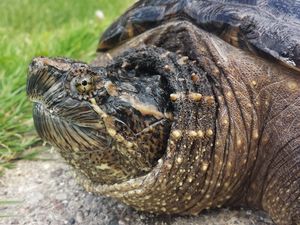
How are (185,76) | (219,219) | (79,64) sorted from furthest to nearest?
(219,219), (185,76), (79,64)

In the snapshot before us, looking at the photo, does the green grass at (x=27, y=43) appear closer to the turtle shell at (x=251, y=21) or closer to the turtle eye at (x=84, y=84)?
the turtle eye at (x=84, y=84)

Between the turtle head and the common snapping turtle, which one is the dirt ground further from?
the turtle head

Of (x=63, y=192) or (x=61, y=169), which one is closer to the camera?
(x=63, y=192)

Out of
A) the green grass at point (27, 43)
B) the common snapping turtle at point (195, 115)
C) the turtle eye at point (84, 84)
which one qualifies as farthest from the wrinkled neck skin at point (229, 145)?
the green grass at point (27, 43)

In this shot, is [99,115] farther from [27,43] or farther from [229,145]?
[27,43]

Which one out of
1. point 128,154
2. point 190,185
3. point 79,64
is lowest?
point 190,185

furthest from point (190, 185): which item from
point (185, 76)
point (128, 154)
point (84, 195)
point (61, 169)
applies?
point (61, 169)

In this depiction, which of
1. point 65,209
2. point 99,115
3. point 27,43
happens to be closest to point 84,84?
point 99,115

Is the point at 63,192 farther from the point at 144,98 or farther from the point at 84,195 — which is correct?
the point at 144,98
